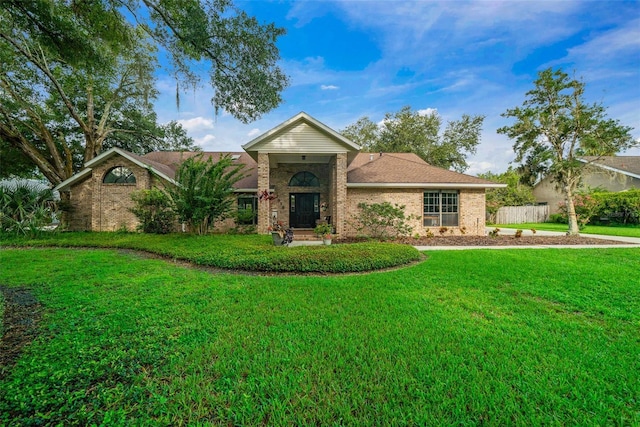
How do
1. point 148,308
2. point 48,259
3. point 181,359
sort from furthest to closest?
1. point 48,259
2. point 148,308
3. point 181,359

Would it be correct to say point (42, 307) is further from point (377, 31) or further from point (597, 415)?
point (377, 31)

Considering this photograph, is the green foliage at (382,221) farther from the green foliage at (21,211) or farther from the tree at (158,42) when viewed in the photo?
the green foliage at (21,211)

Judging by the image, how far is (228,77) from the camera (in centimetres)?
824

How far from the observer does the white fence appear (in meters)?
23.0

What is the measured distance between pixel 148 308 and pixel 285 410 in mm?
3255

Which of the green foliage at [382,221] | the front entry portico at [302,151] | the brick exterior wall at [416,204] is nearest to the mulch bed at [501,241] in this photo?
the green foliage at [382,221]

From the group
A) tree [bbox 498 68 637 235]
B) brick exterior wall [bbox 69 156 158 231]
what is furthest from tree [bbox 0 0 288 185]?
tree [bbox 498 68 637 235]

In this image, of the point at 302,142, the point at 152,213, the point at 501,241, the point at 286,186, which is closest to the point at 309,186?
the point at 286,186

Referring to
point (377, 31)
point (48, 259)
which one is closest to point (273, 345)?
point (48, 259)

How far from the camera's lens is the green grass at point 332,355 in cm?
208

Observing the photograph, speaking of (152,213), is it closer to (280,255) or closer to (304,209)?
(304,209)

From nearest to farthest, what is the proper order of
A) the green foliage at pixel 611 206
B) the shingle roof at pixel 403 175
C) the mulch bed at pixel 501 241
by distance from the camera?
the mulch bed at pixel 501 241 < the shingle roof at pixel 403 175 < the green foliage at pixel 611 206

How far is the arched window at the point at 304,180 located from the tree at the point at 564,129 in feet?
33.2

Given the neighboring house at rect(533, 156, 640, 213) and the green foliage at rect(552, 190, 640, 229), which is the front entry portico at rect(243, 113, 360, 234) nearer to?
the green foliage at rect(552, 190, 640, 229)
